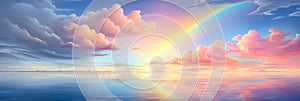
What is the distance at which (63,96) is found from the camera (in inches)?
907

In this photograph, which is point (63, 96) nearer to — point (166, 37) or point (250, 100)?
point (166, 37)

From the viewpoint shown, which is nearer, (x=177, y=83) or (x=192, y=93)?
(x=177, y=83)

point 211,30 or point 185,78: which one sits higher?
point 211,30

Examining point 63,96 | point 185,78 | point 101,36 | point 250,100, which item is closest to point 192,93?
point 185,78

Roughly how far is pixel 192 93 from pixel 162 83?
246cm

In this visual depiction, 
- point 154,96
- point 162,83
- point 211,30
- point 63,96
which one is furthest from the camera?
point 63,96

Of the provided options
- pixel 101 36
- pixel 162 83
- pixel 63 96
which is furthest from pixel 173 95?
pixel 63 96

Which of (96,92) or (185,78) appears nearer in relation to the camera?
(185,78)

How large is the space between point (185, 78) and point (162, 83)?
1.67m

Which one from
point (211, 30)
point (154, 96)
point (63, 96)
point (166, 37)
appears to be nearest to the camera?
point (211, 30)

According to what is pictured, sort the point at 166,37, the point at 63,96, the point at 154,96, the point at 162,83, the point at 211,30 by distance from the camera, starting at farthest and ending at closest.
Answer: the point at 63,96, the point at 154,96, the point at 162,83, the point at 166,37, the point at 211,30

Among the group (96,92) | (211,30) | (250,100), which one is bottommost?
(250,100)

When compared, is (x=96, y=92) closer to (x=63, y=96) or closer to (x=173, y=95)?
(x=173, y=95)

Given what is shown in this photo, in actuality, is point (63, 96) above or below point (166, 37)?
below
